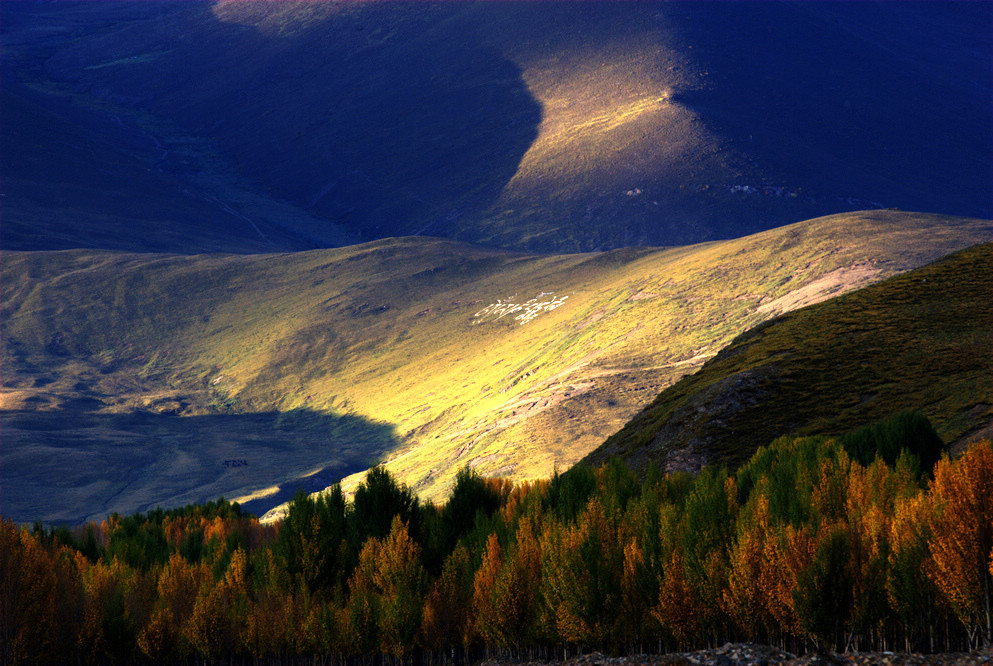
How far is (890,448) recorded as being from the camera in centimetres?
3747

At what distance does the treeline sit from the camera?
90.5 ft

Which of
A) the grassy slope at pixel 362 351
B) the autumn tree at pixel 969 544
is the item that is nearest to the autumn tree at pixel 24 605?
the autumn tree at pixel 969 544

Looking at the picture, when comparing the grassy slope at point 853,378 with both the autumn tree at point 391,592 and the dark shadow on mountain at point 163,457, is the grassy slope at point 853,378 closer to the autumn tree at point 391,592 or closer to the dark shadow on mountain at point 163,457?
the autumn tree at point 391,592

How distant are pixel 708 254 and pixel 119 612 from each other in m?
106

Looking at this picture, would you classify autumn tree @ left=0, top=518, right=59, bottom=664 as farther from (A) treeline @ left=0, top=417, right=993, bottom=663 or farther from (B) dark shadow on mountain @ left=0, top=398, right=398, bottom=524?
(B) dark shadow on mountain @ left=0, top=398, right=398, bottom=524

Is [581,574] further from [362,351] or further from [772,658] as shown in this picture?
[362,351]

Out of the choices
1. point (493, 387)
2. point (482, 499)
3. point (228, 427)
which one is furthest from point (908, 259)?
point (228, 427)

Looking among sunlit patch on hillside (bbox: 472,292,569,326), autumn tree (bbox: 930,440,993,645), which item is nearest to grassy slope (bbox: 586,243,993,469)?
autumn tree (bbox: 930,440,993,645)

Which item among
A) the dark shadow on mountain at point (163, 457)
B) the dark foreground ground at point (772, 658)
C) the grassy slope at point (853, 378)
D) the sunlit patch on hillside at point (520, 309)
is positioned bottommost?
the dark shadow on mountain at point (163, 457)

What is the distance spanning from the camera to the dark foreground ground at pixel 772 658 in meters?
24.0

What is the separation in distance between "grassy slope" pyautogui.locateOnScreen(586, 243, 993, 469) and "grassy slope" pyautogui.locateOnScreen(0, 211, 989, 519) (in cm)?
3453

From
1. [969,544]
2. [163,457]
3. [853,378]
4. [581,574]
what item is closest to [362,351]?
[163,457]

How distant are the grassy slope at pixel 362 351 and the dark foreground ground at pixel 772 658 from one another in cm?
5833

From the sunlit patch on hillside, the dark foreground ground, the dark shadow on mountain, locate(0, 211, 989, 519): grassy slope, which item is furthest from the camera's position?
the sunlit patch on hillside
